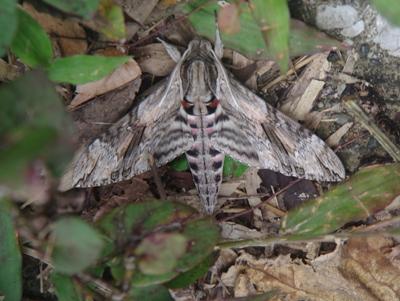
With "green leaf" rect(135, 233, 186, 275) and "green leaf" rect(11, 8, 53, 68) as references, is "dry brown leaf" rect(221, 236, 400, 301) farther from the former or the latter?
"green leaf" rect(11, 8, 53, 68)

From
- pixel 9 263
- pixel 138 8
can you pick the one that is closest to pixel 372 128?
pixel 138 8

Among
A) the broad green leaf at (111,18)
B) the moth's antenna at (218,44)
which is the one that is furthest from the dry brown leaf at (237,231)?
the broad green leaf at (111,18)

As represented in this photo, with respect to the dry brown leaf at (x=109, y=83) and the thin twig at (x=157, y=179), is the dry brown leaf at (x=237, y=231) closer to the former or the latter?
the thin twig at (x=157, y=179)

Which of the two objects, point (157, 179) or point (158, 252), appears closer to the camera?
point (158, 252)

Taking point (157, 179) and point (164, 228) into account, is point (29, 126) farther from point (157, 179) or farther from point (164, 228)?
point (157, 179)

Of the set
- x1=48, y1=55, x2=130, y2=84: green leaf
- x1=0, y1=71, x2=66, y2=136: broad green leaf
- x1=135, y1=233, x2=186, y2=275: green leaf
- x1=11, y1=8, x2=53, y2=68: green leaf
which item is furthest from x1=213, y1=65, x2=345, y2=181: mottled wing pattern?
x1=0, y1=71, x2=66, y2=136: broad green leaf

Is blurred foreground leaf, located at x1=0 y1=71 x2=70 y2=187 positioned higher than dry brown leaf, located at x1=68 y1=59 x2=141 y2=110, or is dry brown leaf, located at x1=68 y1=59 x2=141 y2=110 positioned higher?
blurred foreground leaf, located at x1=0 y1=71 x2=70 y2=187

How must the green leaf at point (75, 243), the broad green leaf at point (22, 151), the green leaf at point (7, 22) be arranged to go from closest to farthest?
the broad green leaf at point (22, 151) < the green leaf at point (75, 243) < the green leaf at point (7, 22)
